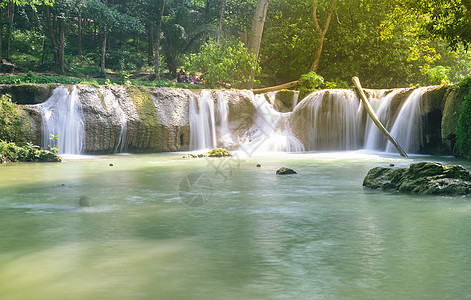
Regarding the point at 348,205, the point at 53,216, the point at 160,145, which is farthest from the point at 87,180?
the point at 160,145

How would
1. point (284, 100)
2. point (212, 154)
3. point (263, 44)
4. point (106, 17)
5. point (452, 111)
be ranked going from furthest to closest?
point (106, 17)
point (263, 44)
point (284, 100)
point (212, 154)
point (452, 111)

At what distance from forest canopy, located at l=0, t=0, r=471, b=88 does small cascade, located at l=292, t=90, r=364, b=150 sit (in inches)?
126

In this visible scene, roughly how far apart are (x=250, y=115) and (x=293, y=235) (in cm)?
1460

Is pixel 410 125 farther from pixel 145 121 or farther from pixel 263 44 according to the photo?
pixel 263 44

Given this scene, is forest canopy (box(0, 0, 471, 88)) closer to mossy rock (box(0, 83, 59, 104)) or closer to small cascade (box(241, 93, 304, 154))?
small cascade (box(241, 93, 304, 154))

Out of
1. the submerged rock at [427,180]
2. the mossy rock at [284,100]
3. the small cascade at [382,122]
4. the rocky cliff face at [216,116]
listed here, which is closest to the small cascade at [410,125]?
the rocky cliff face at [216,116]

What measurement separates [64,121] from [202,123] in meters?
4.74

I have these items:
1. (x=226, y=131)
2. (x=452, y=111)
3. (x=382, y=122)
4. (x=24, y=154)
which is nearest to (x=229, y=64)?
(x=226, y=131)

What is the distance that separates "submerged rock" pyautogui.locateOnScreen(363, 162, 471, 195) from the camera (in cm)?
807

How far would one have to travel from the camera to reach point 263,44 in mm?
30812

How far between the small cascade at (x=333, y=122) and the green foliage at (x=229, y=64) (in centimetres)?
529

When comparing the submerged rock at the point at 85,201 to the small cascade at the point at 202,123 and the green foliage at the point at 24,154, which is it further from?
the small cascade at the point at 202,123

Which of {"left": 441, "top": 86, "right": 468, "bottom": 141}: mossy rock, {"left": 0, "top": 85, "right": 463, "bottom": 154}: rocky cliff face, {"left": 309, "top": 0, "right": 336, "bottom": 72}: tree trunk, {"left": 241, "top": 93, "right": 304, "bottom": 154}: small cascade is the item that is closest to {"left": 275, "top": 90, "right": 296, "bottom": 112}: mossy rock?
{"left": 0, "top": 85, "right": 463, "bottom": 154}: rocky cliff face

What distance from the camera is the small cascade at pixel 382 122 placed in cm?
1845
